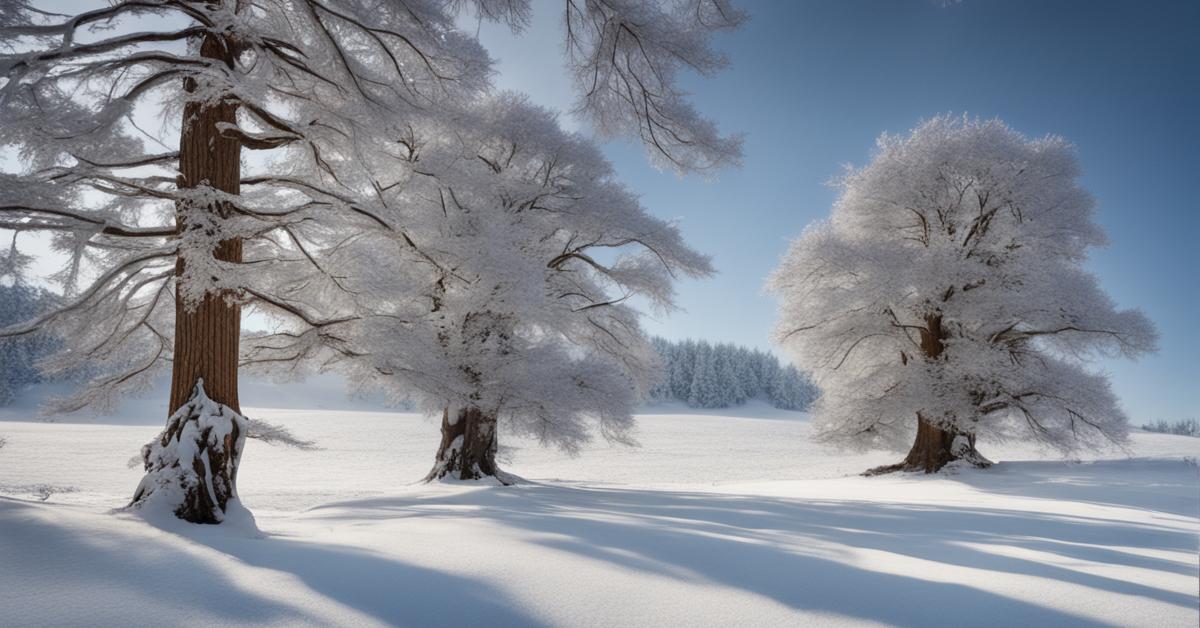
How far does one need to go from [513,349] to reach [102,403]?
5743 millimetres

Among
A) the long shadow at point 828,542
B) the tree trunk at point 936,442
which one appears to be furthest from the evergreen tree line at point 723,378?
the long shadow at point 828,542

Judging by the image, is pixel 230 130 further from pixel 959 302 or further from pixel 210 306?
pixel 959 302

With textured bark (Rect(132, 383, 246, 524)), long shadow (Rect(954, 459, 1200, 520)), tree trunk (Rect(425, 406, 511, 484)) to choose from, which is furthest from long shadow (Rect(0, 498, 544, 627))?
long shadow (Rect(954, 459, 1200, 520))

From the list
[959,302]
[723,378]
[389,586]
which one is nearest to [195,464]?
[389,586]

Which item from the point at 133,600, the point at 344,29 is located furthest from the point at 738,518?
the point at 344,29

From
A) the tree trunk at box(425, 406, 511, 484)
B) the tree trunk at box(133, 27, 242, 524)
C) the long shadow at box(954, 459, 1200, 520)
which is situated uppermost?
the tree trunk at box(133, 27, 242, 524)

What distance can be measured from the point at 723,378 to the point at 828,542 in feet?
209

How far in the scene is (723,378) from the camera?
217 ft

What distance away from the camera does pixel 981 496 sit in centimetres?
880

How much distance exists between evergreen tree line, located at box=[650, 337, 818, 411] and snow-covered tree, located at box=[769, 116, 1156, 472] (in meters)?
47.3

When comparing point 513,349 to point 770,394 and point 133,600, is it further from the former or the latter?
point 770,394

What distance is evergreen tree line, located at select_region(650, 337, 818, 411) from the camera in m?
65.4

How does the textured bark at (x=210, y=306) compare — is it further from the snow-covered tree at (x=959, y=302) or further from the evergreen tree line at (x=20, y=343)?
the snow-covered tree at (x=959, y=302)

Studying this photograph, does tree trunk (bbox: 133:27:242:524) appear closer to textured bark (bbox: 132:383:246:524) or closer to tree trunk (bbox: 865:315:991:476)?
textured bark (bbox: 132:383:246:524)
